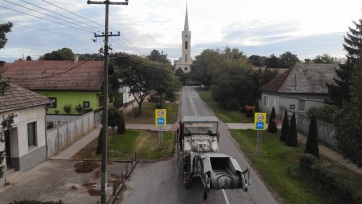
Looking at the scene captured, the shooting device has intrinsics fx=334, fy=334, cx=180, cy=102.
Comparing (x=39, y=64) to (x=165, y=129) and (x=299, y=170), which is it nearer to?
(x=165, y=129)

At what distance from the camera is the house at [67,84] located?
36938 millimetres

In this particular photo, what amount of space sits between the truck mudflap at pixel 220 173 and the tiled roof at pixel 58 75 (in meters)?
24.9

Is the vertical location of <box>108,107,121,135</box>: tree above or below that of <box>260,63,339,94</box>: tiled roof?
below

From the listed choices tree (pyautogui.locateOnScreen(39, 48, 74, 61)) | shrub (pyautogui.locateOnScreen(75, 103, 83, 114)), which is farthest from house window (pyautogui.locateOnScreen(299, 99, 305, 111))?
tree (pyautogui.locateOnScreen(39, 48, 74, 61))

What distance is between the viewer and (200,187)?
51.5 ft

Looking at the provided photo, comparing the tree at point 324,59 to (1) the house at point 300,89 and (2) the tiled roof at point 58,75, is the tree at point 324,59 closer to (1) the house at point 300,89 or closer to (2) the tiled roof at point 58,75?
(1) the house at point 300,89

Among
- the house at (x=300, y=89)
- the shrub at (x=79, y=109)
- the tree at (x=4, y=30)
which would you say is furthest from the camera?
the house at (x=300, y=89)

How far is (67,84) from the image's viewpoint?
3722 centimetres

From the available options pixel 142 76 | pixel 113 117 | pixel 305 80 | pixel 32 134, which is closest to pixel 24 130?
pixel 32 134

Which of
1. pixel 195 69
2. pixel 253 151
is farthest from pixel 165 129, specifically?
pixel 195 69

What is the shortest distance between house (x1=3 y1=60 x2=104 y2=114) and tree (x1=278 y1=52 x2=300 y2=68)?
292ft

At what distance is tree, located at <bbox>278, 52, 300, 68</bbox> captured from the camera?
116m

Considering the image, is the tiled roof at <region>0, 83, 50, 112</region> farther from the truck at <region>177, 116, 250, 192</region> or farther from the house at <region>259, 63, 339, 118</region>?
the house at <region>259, 63, 339, 118</region>

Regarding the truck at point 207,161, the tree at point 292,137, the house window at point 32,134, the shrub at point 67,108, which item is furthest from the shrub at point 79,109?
the tree at point 292,137
